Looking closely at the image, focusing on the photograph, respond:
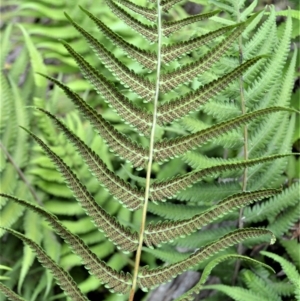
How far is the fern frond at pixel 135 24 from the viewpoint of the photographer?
1001 mm

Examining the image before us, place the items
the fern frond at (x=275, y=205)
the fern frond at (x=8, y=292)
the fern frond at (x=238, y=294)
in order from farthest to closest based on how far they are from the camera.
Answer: the fern frond at (x=275, y=205), the fern frond at (x=238, y=294), the fern frond at (x=8, y=292)

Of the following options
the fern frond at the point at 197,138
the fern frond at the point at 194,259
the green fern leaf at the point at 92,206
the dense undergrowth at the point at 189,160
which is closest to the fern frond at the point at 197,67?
the dense undergrowth at the point at 189,160

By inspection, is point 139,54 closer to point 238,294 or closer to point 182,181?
point 182,181

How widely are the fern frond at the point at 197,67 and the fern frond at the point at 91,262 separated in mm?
360

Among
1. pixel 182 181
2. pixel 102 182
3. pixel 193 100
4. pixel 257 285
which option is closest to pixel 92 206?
pixel 102 182

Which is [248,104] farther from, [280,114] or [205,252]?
[205,252]

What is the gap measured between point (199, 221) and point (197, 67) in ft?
1.06

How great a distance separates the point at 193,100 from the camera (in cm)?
102

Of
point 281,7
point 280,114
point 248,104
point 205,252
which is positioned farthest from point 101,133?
point 281,7

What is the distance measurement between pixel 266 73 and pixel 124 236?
63 cm

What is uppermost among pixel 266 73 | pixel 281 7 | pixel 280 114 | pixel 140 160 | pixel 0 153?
pixel 281 7

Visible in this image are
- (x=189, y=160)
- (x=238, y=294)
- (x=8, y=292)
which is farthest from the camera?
(x=189, y=160)

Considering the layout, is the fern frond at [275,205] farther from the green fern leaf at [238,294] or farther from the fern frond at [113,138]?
the fern frond at [113,138]

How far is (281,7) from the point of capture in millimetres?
2359
